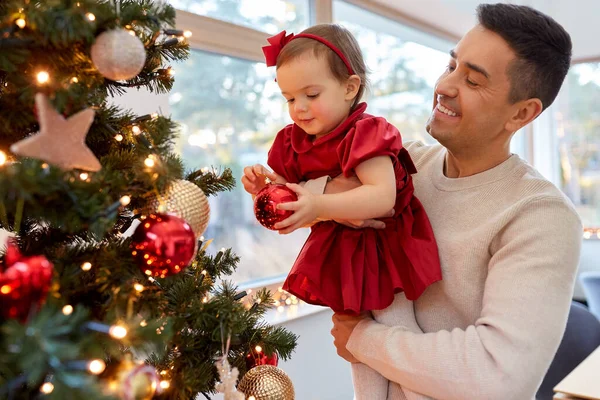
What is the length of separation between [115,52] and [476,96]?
0.81m

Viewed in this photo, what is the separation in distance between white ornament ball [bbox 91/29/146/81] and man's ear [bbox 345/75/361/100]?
524 millimetres

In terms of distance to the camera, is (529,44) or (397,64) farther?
(397,64)

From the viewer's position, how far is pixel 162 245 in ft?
2.48

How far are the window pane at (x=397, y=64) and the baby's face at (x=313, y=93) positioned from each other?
1.99 m

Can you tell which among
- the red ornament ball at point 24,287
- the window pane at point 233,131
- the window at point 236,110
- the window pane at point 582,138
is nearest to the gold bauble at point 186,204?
the red ornament ball at point 24,287

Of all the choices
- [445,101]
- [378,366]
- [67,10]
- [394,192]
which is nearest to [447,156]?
[445,101]

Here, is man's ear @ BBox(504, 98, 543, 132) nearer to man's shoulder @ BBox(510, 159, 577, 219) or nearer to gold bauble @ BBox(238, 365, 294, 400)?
man's shoulder @ BBox(510, 159, 577, 219)

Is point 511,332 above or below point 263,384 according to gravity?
above

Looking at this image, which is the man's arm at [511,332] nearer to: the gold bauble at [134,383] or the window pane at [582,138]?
the gold bauble at [134,383]

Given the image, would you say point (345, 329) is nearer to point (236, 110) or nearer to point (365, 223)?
point (365, 223)

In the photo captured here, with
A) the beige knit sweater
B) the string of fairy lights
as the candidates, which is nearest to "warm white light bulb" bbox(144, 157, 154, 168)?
the string of fairy lights

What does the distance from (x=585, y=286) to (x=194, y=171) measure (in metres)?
3.04

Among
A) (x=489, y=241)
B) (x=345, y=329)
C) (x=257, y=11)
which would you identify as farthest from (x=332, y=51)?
(x=257, y=11)

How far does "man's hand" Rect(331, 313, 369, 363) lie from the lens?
1.26 m
